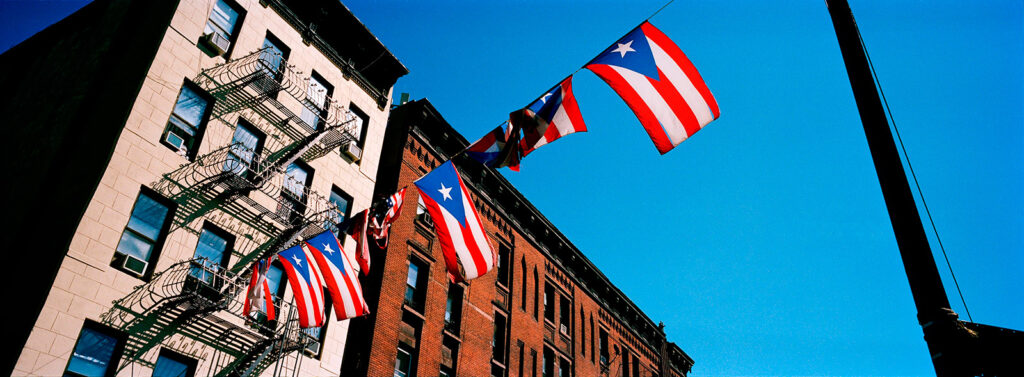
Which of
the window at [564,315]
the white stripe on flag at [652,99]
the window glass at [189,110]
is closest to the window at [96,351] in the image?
the window glass at [189,110]

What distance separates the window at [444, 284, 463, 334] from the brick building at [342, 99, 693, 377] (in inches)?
1.7

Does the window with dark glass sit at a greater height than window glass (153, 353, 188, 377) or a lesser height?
greater

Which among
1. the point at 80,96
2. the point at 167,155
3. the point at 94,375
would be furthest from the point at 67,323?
the point at 80,96

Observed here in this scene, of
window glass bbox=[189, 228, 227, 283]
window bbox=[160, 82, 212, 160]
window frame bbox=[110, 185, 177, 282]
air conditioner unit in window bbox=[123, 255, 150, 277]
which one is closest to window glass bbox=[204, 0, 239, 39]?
window bbox=[160, 82, 212, 160]

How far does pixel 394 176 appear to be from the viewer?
27062 mm

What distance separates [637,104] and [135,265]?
506 inches

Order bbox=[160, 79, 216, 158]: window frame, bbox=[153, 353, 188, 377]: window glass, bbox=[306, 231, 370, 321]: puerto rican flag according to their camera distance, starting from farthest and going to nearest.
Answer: bbox=[160, 79, 216, 158]: window frame < bbox=[306, 231, 370, 321]: puerto rican flag < bbox=[153, 353, 188, 377]: window glass

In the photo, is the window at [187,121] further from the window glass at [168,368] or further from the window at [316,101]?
the window glass at [168,368]

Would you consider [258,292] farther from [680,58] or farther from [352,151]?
[680,58]

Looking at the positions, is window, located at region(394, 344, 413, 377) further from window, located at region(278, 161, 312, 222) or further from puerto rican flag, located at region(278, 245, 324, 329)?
puerto rican flag, located at region(278, 245, 324, 329)

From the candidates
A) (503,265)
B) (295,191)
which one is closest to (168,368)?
(295,191)

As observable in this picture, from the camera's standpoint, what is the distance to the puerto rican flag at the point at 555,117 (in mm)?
13492

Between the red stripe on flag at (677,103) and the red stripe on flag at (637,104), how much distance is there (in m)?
0.38

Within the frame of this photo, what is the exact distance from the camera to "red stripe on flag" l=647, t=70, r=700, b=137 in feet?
41.6
